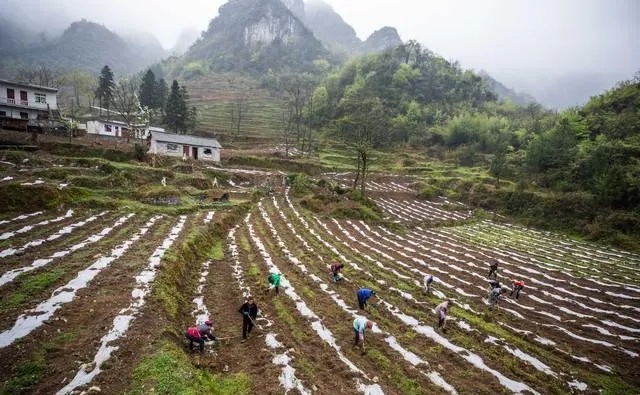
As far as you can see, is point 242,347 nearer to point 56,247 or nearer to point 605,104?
point 56,247

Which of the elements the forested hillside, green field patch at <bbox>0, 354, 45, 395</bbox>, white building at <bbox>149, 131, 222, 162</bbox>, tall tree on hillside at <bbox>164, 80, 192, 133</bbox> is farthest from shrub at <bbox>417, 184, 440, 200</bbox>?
green field patch at <bbox>0, 354, 45, 395</bbox>

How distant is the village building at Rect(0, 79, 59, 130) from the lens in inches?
2000

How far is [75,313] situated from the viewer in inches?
520

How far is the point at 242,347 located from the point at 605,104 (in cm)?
8010

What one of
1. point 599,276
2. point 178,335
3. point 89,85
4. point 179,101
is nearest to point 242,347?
point 178,335

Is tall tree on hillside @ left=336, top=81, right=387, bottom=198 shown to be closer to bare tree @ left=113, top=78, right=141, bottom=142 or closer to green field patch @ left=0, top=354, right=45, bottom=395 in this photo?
bare tree @ left=113, top=78, right=141, bottom=142

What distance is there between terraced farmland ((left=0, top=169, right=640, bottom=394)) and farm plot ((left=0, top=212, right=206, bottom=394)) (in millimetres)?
57

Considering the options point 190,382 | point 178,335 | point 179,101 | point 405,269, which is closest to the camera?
point 190,382

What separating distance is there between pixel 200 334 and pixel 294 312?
496cm

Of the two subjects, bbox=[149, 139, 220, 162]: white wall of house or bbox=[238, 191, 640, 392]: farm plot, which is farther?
bbox=[149, 139, 220, 162]: white wall of house

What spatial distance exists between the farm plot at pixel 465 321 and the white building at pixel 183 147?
33.3 m

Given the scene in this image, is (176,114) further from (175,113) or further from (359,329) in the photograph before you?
(359,329)

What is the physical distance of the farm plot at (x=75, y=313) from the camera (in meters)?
10.2

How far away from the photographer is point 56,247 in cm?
1909
